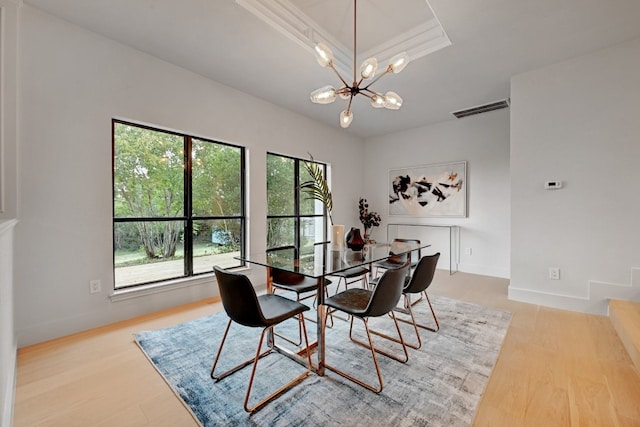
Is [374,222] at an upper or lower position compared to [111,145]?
lower

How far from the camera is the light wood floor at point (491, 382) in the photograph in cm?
144

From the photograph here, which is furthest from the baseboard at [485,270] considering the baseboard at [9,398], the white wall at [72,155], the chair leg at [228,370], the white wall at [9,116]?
the white wall at [9,116]

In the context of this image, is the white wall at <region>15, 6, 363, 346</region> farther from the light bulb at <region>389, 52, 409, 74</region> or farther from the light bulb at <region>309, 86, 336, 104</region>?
the light bulb at <region>389, 52, 409, 74</region>

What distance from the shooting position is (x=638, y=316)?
2.28 metres

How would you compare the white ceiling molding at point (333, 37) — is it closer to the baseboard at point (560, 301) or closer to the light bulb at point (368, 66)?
the light bulb at point (368, 66)

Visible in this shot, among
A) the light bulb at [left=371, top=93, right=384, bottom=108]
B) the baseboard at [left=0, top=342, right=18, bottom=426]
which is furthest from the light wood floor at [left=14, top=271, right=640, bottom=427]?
the light bulb at [left=371, top=93, right=384, bottom=108]

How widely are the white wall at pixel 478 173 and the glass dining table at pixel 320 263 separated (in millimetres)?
2672

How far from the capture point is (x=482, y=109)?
4.12m

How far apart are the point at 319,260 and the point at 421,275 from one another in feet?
2.68

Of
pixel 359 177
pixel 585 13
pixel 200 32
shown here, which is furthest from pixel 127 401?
pixel 359 177

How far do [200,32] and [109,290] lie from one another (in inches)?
98.4

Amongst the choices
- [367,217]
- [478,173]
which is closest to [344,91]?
[478,173]

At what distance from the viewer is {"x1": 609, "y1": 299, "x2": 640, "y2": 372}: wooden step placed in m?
1.92

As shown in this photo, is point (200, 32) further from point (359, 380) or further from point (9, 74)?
point (359, 380)
